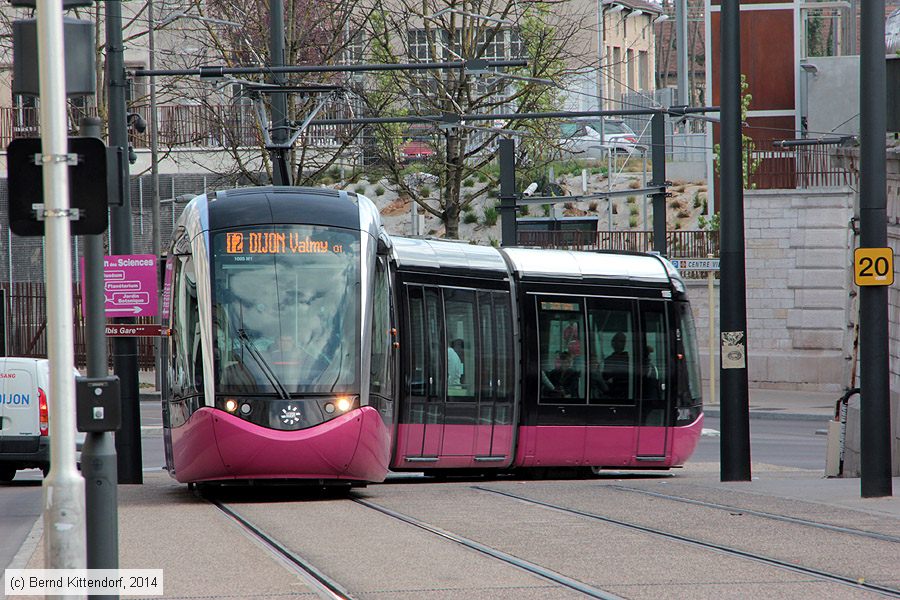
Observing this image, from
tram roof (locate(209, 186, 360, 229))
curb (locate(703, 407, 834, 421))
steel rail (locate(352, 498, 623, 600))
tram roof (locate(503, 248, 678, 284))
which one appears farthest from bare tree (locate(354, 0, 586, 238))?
steel rail (locate(352, 498, 623, 600))

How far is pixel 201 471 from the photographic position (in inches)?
563

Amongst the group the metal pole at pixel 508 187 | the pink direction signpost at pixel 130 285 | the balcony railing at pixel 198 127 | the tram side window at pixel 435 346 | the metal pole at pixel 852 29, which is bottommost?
the tram side window at pixel 435 346

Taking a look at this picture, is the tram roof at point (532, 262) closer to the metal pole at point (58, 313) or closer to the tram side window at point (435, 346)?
the tram side window at point (435, 346)

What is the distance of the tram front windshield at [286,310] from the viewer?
14.2m

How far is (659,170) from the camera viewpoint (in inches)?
1056

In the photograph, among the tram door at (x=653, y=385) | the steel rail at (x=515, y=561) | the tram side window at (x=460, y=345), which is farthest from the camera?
the tram door at (x=653, y=385)

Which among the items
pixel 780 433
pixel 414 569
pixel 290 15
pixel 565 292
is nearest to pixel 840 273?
pixel 780 433

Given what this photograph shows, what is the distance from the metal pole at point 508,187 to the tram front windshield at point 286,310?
34.7ft

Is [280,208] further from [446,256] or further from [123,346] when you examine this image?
[123,346]

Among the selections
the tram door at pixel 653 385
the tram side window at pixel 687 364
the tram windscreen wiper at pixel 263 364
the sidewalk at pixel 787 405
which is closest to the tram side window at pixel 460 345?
the tram door at pixel 653 385

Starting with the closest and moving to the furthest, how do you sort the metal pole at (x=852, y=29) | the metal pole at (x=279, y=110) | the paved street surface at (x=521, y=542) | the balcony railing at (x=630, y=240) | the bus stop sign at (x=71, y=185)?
the bus stop sign at (x=71, y=185) → the paved street surface at (x=521, y=542) → the metal pole at (x=279, y=110) → the balcony railing at (x=630, y=240) → the metal pole at (x=852, y=29)

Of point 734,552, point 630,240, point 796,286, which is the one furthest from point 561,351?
point 630,240

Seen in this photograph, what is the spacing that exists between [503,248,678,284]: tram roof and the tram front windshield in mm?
4340

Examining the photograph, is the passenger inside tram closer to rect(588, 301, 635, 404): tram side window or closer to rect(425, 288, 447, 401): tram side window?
rect(588, 301, 635, 404): tram side window
